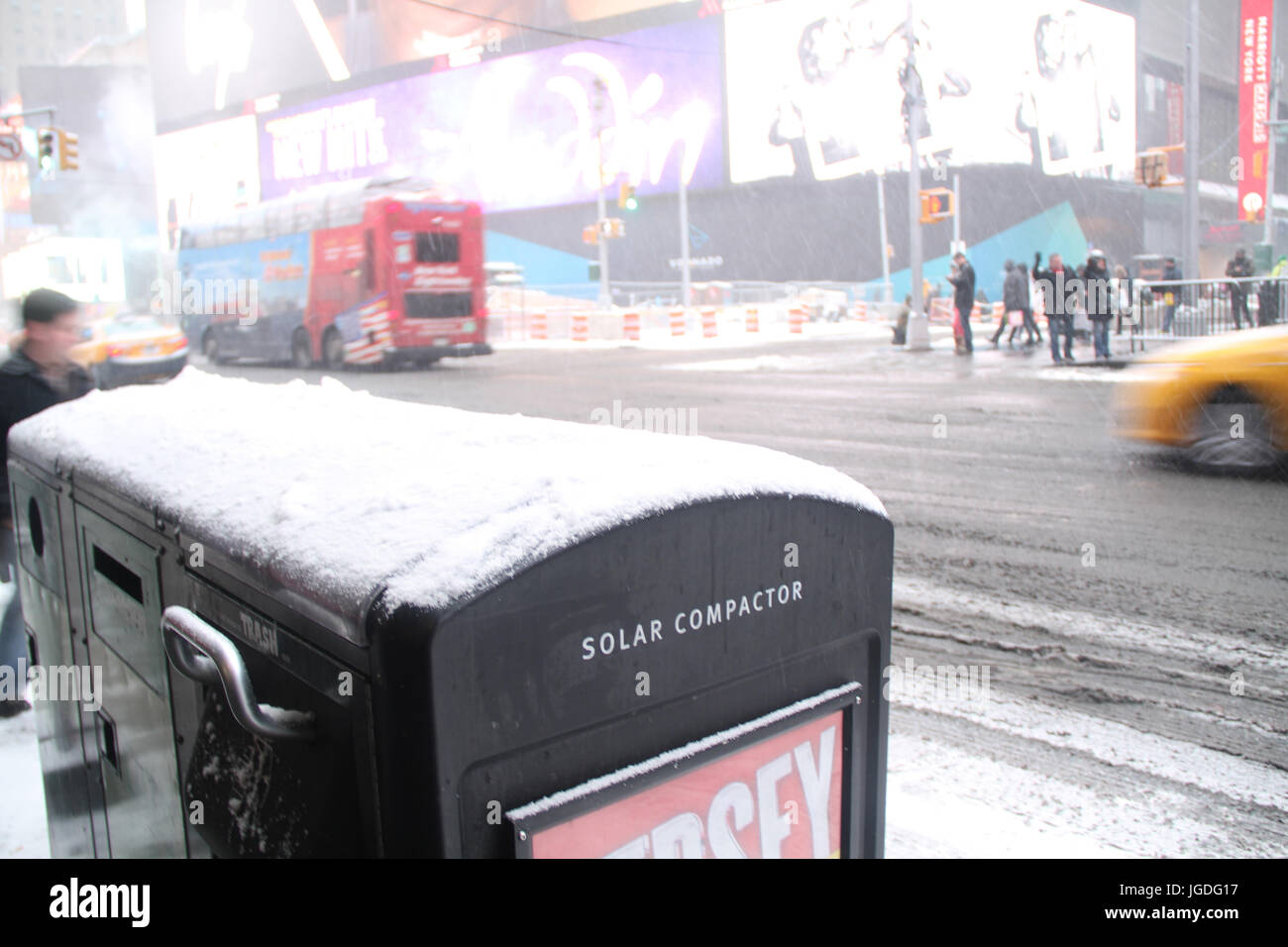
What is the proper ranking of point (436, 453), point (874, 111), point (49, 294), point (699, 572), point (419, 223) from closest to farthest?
point (699, 572) < point (436, 453) < point (49, 294) < point (419, 223) < point (874, 111)

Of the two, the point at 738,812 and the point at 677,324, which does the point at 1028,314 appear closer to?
the point at 677,324

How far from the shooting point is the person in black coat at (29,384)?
405 cm

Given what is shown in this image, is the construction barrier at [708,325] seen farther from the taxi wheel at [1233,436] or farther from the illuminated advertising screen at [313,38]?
the taxi wheel at [1233,436]

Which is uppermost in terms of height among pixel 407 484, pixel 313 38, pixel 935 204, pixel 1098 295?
pixel 313 38

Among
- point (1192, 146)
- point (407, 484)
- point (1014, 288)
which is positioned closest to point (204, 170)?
point (1014, 288)

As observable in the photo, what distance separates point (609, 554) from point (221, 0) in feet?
246

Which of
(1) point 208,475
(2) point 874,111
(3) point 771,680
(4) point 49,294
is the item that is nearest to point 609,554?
(3) point 771,680

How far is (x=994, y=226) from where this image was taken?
151 ft

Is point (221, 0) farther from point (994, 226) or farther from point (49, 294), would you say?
point (49, 294)

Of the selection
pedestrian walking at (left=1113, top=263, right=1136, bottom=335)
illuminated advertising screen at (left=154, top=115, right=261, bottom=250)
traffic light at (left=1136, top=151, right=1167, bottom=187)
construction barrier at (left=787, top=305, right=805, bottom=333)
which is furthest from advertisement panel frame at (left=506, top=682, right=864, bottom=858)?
illuminated advertising screen at (left=154, top=115, right=261, bottom=250)

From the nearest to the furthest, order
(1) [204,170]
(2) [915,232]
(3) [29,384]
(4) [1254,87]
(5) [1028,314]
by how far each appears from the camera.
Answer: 1. (3) [29,384]
2. (5) [1028,314]
3. (2) [915,232]
4. (4) [1254,87]
5. (1) [204,170]

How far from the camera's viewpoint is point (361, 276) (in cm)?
2203

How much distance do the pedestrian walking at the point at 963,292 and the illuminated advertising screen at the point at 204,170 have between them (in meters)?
49.4

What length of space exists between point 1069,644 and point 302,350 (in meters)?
21.6
